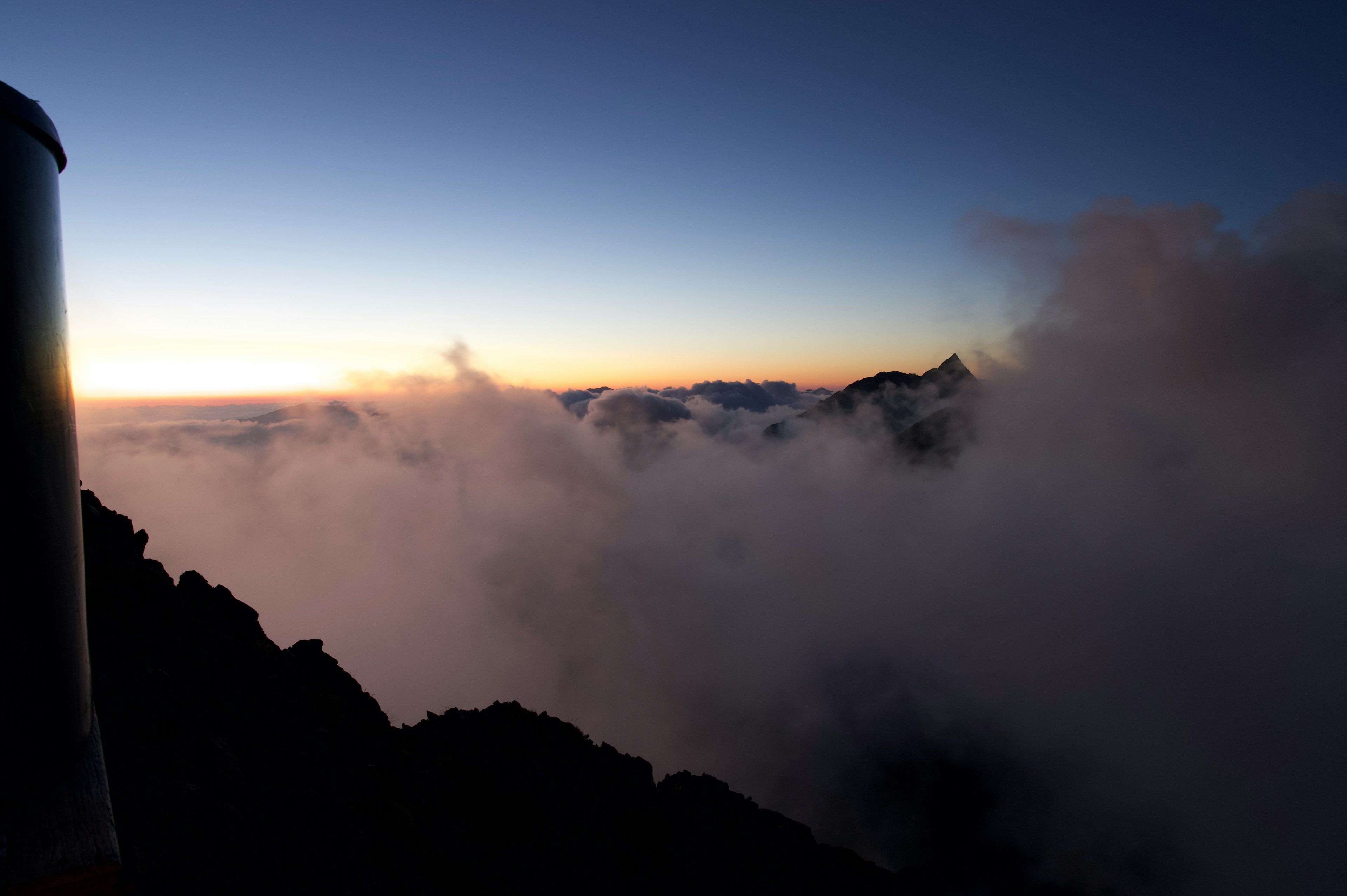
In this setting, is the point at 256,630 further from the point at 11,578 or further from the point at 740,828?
the point at 740,828

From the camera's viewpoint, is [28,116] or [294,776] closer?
[28,116]

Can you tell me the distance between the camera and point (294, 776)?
1638 centimetres

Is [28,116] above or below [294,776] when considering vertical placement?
above

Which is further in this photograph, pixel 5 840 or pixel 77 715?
pixel 77 715

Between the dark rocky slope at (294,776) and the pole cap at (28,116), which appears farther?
the dark rocky slope at (294,776)

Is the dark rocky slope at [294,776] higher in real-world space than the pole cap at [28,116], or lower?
lower

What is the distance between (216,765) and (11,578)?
14.2 metres

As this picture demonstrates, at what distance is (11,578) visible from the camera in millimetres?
3094

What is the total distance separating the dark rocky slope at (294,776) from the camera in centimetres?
1119

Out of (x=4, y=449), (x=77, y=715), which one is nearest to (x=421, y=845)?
(x=77, y=715)

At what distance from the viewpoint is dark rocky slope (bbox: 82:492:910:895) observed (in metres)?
11.2

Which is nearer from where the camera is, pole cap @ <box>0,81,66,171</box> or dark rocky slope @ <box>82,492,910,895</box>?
pole cap @ <box>0,81,66,171</box>

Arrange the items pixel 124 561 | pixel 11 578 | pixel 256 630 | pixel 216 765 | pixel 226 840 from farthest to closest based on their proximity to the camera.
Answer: pixel 256 630, pixel 124 561, pixel 216 765, pixel 226 840, pixel 11 578

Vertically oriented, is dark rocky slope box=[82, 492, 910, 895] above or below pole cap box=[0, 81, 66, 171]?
below
